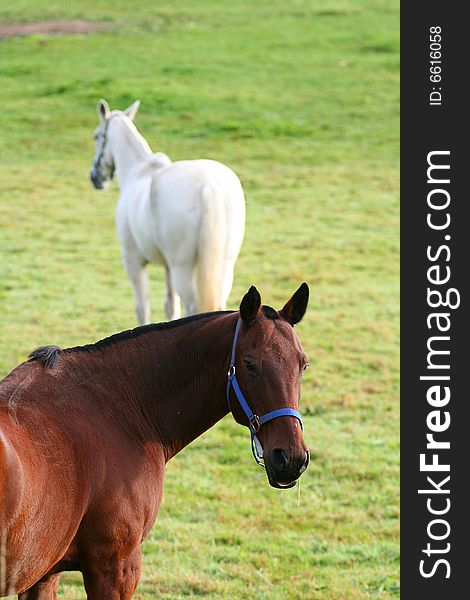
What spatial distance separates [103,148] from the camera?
384 inches

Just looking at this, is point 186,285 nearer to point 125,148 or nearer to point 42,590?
point 125,148

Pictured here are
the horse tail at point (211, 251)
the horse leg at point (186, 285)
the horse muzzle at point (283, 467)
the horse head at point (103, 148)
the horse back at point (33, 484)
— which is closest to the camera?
the horse back at point (33, 484)

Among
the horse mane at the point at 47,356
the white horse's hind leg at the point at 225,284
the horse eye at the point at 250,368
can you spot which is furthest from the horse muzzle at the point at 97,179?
the horse eye at the point at 250,368

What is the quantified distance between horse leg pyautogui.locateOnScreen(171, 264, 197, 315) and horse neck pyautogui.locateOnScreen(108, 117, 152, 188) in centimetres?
148

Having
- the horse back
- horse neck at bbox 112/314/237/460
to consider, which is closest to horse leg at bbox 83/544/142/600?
the horse back

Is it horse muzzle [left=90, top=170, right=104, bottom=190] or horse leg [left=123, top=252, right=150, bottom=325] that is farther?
horse muzzle [left=90, top=170, right=104, bottom=190]

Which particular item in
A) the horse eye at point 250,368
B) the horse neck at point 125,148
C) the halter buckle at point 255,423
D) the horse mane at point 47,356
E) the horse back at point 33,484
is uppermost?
the horse neck at point 125,148

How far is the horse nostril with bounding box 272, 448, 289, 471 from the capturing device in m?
3.32

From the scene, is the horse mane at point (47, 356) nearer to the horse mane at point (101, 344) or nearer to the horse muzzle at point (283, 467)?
the horse mane at point (101, 344)

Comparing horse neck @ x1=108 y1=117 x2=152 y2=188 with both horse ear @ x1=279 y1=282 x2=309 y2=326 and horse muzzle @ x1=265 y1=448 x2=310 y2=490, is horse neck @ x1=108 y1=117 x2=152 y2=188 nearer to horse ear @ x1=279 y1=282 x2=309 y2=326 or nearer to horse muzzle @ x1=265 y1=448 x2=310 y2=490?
horse ear @ x1=279 y1=282 x2=309 y2=326

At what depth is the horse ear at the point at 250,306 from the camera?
3.48m

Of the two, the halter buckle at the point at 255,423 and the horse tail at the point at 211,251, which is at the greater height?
the horse tail at the point at 211,251

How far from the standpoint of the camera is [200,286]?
7852mm

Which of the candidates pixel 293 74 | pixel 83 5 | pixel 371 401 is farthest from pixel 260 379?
pixel 83 5
